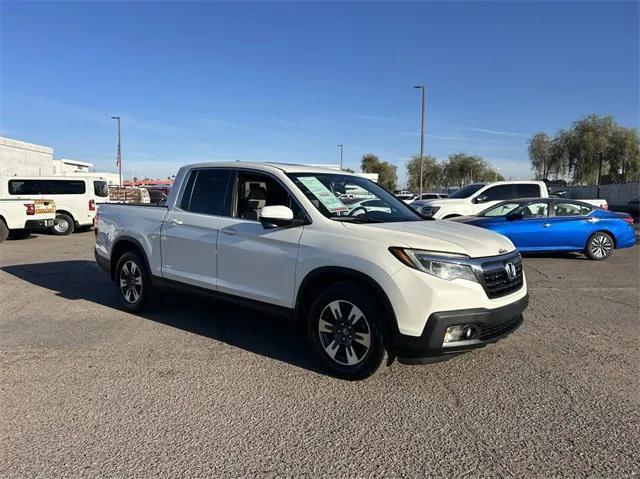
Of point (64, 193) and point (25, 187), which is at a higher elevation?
point (25, 187)

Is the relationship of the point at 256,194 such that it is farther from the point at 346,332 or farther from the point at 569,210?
the point at 569,210

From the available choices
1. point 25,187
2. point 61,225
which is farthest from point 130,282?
point 25,187

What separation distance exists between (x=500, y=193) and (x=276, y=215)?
1165 cm

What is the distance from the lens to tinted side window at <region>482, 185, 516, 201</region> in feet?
45.9

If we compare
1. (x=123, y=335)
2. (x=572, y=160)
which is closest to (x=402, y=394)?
(x=123, y=335)

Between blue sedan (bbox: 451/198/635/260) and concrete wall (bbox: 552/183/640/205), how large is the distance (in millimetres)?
33954

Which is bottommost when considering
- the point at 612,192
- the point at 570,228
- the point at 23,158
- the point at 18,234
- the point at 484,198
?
the point at 18,234

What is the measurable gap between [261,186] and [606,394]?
11.2 ft

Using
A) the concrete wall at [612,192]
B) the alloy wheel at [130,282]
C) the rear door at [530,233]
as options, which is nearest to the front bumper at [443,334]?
the alloy wheel at [130,282]

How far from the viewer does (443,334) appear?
3518 mm

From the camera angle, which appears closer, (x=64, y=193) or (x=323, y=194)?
(x=323, y=194)

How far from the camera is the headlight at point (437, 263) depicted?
3.58m

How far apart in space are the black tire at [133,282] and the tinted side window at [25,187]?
12.9 metres

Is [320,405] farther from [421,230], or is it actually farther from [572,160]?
[572,160]
